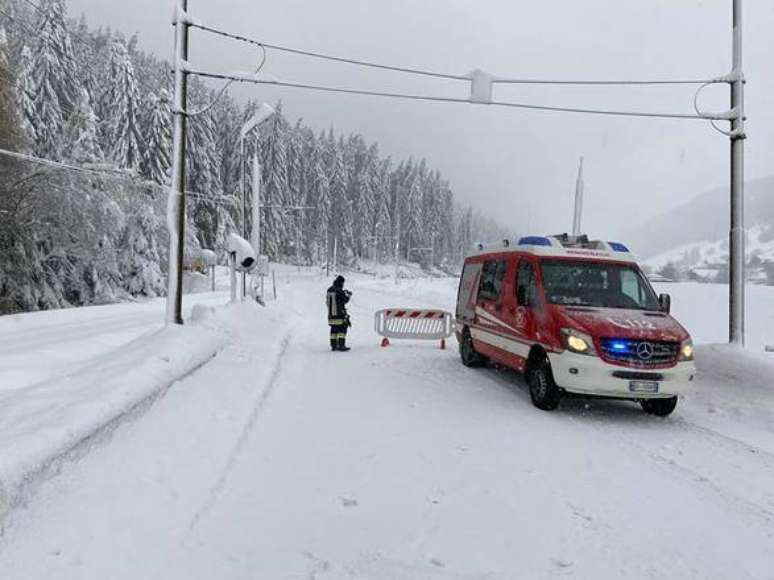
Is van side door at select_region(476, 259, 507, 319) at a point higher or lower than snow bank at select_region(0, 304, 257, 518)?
higher

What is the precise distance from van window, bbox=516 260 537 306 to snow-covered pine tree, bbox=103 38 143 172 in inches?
1521

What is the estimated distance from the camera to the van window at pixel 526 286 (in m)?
9.38

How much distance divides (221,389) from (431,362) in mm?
5630

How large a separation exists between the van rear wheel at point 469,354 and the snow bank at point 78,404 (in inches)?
205

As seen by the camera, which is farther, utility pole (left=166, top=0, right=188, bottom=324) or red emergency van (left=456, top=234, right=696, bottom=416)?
utility pole (left=166, top=0, right=188, bottom=324)

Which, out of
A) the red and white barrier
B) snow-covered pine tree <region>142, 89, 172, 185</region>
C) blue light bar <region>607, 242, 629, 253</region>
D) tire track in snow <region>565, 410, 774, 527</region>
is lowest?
tire track in snow <region>565, 410, 774, 527</region>

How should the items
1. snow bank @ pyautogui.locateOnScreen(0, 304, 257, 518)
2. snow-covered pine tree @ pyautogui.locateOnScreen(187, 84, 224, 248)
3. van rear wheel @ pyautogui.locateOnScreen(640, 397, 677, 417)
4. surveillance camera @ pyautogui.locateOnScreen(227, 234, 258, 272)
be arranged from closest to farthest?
snow bank @ pyautogui.locateOnScreen(0, 304, 257, 518) → van rear wheel @ pyautogui.locateOnScreen(640, 397, 677, 417) → surveillance camera @ pyautogui.locateOnScreen(227, 234, 258, 272) → snow-covered pine tree @ pyautogui.locateOnScreen(187, 84, 224, 248)

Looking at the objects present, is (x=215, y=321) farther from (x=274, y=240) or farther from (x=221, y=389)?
(x=274, y=240)

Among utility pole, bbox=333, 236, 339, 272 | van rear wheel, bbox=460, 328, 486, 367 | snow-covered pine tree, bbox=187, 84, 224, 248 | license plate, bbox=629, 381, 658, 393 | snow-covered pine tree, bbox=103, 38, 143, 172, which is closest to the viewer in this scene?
license plate, bbox=629, 381, 658, 393

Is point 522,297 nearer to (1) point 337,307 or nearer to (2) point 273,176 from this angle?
(1) point 337,307

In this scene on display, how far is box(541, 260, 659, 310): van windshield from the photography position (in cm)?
905

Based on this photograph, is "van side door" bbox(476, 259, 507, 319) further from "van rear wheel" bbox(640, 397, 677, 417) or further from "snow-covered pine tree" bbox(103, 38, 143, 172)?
"snow-covered pine tree" bbox(103, 38, 143, 172)

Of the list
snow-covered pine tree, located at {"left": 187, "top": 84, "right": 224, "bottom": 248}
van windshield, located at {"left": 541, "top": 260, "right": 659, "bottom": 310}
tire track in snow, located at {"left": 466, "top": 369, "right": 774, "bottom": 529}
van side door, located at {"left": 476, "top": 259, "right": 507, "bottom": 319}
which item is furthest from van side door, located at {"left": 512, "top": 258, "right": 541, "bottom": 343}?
snow-covered pine tree, located at {"left": 187, "top": 84, "right": 224, "bottom": 248}

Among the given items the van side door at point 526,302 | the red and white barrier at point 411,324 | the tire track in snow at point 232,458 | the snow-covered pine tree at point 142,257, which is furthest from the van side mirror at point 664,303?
the snow-covered pine tree at point 142,257
